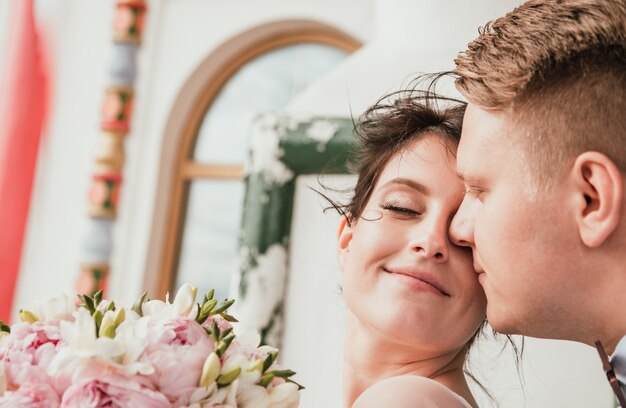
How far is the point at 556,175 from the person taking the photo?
0.88 m

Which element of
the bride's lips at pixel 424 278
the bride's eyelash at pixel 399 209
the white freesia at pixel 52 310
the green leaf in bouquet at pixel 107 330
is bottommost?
the white freesia at pixel 52 310

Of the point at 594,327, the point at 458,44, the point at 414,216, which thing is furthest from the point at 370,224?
the point at 458,44

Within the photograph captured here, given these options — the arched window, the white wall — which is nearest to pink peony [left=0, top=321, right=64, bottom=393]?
the white wall

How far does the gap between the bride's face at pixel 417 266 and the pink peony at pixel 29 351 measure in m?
0.45

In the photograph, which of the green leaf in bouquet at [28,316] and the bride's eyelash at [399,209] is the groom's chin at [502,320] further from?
the green leaf in bouquet at [28,316]

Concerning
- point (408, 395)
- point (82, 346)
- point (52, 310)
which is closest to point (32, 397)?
point (82, 346)

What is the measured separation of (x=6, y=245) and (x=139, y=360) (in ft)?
12.1

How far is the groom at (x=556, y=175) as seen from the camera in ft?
2.79

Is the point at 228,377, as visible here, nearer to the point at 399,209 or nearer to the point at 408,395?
the point at 408,395

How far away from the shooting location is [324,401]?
1.50 m

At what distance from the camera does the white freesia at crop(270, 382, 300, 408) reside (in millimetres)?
807

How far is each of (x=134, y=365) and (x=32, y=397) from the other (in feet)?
0.33

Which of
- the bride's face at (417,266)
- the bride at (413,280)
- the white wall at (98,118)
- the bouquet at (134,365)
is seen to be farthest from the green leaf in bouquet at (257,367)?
the white wall at (98,118)

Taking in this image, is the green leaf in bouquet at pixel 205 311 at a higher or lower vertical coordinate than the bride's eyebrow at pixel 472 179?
lower
